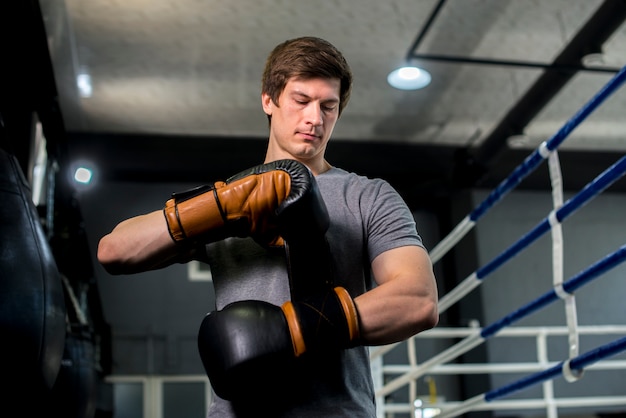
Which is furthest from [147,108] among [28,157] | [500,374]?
[500,374]

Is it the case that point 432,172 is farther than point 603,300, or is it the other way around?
point 603,300

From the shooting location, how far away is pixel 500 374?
682 cm

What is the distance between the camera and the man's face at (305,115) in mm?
1102

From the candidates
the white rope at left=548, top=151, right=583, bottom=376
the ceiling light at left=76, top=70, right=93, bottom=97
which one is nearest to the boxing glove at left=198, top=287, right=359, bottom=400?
the white rope at left=548, top=151, right=583, bottom=376

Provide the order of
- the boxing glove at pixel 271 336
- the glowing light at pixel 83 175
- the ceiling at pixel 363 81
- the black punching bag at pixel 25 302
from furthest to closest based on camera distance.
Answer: the glowing light at pixel 83 175 → the ceiling at pixel 363 81 → the black punching bag at pixel 25 302 → the boxing glove at pixel 271 336

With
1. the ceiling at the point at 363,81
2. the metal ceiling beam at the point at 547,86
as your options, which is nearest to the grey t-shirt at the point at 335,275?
the ceiling at the point at 363,81

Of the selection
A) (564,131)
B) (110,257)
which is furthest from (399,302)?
(564,131)

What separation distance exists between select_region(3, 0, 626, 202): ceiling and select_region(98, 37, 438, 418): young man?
7.05 feet

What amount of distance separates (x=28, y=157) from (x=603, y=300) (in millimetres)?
5998

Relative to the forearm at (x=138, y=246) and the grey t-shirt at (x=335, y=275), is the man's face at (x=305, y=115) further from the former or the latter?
the forearm at (x=138, y=246)

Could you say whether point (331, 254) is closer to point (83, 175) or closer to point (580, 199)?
point (580, 199)

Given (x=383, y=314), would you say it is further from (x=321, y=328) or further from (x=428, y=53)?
(x=428, y=53)

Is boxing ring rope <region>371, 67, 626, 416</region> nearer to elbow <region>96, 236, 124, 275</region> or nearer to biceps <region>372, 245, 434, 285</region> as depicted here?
biceps <region>372, 245, 434, 285</region>

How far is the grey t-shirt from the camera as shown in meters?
0.94
